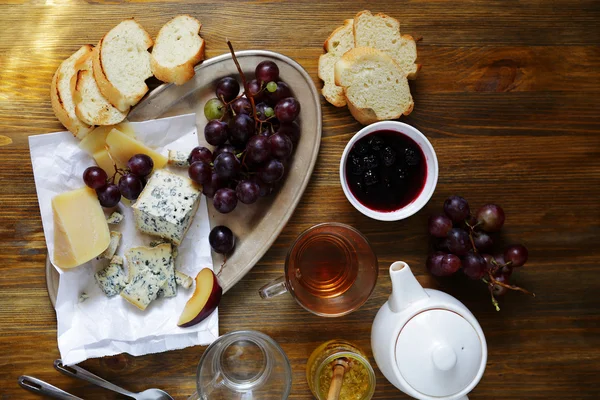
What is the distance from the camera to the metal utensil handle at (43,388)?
126cm

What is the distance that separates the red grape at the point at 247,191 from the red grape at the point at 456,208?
46cm

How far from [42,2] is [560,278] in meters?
1.48

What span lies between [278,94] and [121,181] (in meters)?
0.42

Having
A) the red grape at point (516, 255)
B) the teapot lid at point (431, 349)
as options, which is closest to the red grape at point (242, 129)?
the teapot lid at point (431, 349)

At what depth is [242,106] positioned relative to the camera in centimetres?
125

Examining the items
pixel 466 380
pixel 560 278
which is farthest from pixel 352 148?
pixel 560 278

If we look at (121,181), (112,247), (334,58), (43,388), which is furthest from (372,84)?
(43,388)

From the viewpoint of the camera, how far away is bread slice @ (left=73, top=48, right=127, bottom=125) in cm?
124

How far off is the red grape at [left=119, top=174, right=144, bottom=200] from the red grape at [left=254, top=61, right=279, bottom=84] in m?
0.38

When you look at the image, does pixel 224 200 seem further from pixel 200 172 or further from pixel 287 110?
pixel 287 110

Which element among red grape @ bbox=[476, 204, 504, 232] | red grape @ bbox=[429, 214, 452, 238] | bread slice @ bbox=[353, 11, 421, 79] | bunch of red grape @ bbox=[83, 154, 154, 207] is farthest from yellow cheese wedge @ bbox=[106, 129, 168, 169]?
red grape @ bbox=[476, 204, 504, 232]

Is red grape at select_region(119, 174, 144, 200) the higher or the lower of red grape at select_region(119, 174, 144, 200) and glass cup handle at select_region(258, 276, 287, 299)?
the higher

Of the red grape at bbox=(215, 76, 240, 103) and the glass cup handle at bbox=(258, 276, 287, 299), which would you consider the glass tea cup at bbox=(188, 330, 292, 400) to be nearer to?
the glass cup handle at bbox=(258, 276, 287, 299)

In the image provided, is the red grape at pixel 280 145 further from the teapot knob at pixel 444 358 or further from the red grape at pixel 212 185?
the teapot knob at pixel 444 358
